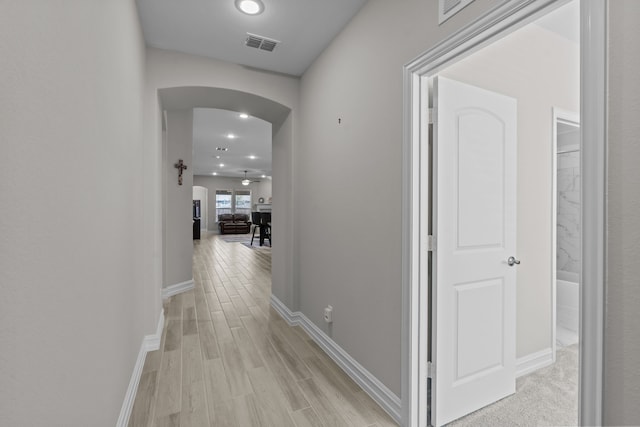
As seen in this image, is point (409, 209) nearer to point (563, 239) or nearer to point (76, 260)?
point (76, 260)

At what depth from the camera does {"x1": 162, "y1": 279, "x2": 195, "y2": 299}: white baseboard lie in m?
3.89

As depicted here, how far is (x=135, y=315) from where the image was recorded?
2078mm

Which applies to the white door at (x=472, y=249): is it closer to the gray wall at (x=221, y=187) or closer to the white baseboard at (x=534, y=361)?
the white baseboard at (x=534, y=361)

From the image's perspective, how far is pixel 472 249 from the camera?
1745mm

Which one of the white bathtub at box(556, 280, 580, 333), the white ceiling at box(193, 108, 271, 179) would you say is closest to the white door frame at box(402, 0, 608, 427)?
the white bathtub at box(556, 280, 580, 333)

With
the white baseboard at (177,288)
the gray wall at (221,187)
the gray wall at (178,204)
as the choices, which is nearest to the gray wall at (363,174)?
the white baseboard at (177,288)

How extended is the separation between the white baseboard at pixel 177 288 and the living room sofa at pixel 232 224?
8.87 m

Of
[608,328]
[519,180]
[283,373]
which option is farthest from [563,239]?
[283,373]

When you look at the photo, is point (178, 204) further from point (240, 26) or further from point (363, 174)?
point (363, 174)

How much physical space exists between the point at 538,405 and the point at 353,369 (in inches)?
46.2

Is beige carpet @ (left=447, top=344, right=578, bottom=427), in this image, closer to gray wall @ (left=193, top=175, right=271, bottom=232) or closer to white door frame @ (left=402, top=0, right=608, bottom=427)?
white door frame @ (left=402, top=0, right=608, bottom=427)

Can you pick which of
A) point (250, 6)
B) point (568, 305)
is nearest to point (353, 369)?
point (250, 6)

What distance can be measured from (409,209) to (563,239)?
10.3ft

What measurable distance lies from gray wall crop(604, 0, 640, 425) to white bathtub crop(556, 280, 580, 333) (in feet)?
9.40
